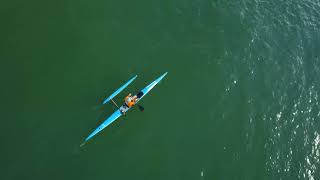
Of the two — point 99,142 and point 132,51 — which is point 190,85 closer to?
point 132,51

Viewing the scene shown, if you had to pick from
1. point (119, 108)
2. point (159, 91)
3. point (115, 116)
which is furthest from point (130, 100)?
point (159, 91)

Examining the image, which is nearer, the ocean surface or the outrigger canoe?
the ocean surface

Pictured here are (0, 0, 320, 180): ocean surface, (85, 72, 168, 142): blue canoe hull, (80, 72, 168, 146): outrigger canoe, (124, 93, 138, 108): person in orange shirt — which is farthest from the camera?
(124, 93, 138, 108): person in orange shirt

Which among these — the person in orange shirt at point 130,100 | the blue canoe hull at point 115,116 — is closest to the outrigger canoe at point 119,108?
the blue canoe hull at point 115,116

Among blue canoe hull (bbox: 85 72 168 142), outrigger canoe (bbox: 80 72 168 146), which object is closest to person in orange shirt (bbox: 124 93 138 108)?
outrigger canoe (bbox: 80 72 168 146)

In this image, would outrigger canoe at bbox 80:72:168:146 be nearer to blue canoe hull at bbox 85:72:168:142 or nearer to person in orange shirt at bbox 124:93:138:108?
blue canoe hull at bbox 85:72:168:142

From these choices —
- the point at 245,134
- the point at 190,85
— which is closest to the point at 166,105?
the point at 190,85

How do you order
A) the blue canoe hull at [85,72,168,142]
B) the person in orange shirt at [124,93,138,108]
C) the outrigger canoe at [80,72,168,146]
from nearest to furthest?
the blue canoe hull at [85,72,168,142], the outrigger canoe at [80,72,168,146], the person in orange shirt at [124,93,138,108]

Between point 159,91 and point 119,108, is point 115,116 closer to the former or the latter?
point 119,108
